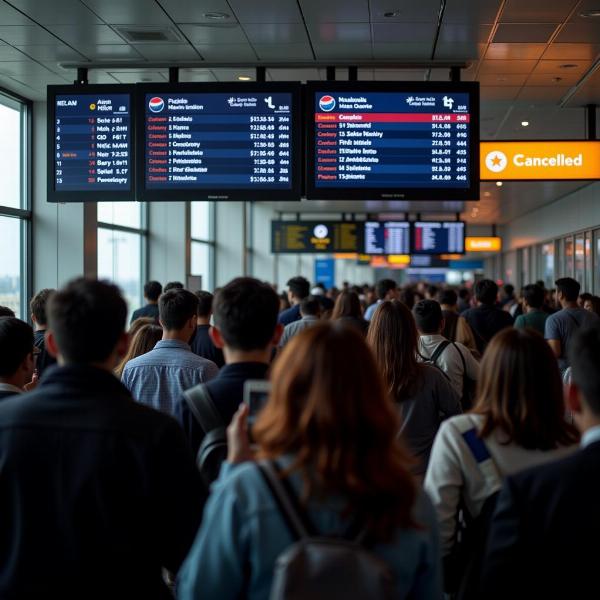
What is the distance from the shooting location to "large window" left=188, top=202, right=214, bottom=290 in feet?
58.1

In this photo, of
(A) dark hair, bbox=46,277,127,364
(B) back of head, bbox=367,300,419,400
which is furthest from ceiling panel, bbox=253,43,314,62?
A: (A) dark hair, bbox=46,277,127,364

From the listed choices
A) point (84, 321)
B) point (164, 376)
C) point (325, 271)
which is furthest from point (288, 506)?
point (325, 271)

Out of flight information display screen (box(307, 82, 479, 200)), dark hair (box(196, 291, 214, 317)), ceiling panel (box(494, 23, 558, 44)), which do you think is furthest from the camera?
flight information display screen (box(307, 82, 479, 200))

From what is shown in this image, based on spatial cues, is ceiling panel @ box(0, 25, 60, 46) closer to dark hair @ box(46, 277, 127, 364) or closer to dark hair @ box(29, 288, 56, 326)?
dark hair @ box(29, 288, 56, 326)

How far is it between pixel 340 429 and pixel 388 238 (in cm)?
1659

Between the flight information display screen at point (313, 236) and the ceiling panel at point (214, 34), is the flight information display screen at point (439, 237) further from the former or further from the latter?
the ceiling panel at point (214, 34)

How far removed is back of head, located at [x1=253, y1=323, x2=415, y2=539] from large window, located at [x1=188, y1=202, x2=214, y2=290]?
1569cm

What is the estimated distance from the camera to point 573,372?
213cm

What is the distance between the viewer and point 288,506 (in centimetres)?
167

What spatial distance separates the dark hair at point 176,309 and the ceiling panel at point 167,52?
3.33 meters

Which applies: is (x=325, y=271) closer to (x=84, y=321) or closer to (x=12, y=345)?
(x=12, y=345)

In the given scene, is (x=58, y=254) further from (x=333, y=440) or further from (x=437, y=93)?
(x=333, y=440)

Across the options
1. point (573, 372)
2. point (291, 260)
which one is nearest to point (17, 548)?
point (573, 372)

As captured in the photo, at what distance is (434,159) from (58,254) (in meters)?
4.94
